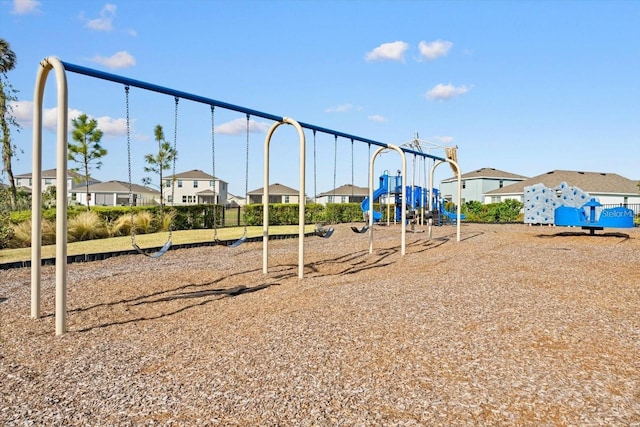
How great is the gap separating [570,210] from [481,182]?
33626mm

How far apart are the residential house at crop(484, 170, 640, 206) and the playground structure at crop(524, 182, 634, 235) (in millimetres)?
17491

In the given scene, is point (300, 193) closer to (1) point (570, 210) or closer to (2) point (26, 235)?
(2) point (26, 235)

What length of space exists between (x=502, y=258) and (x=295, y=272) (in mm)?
4357

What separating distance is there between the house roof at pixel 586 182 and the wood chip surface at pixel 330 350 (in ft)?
→ 115

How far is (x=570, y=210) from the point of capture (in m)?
14.0

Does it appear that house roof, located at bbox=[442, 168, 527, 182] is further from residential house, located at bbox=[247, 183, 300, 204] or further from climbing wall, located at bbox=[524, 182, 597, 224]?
climbing wall, located at bbox=[524, 182, 597, 224]

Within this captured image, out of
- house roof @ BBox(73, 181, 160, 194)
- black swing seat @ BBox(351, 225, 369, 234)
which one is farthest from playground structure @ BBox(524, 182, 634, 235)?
house roof @ BBox(73, 181, 160, 194)

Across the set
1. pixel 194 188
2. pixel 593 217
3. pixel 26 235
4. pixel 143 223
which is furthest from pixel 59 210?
pixel 194 188

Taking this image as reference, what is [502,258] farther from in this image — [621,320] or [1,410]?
[1,410]

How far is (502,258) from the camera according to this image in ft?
30.6

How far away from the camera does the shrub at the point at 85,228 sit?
14.0 meters

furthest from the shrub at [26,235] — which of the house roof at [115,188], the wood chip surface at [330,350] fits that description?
the house roof at [115,188]

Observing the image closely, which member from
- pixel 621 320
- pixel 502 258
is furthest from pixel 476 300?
pixel 502 258

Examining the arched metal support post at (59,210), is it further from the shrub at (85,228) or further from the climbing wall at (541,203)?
the climbing wall at (541,203)
